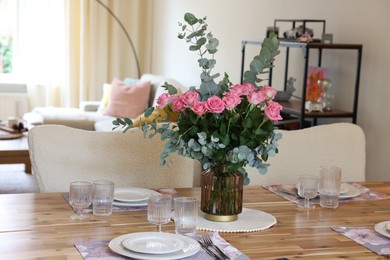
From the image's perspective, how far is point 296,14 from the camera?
15.5ft

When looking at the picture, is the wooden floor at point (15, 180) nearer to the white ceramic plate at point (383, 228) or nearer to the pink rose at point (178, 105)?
the pink rose at point (178, 105)

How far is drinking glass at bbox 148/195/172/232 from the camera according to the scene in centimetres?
191

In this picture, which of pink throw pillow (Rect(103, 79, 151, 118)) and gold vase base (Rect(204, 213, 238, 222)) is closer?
gold vase base (Rect(204, 213, 238, 222))

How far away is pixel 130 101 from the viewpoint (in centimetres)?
639

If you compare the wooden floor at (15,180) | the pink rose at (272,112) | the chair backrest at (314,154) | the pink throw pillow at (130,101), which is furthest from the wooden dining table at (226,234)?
the pink throw pillow at (130,101)

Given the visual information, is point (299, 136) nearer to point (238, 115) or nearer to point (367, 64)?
point (238, 115)

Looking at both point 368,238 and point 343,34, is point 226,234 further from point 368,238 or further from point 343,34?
point 343,34

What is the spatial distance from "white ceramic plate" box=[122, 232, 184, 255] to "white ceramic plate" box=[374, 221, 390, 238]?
61 centimetres

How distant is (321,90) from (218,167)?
229cm

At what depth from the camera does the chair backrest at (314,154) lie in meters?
2.84

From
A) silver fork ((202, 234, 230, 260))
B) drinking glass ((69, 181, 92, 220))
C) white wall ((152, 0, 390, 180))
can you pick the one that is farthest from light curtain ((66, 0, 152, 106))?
silver fork ((202, 234, 230, 260))

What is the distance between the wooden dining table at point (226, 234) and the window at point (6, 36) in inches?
212

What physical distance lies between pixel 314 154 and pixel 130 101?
3670 mm

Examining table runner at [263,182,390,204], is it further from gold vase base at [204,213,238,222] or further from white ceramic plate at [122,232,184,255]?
white ceramic plate at [122,232,184,255]
